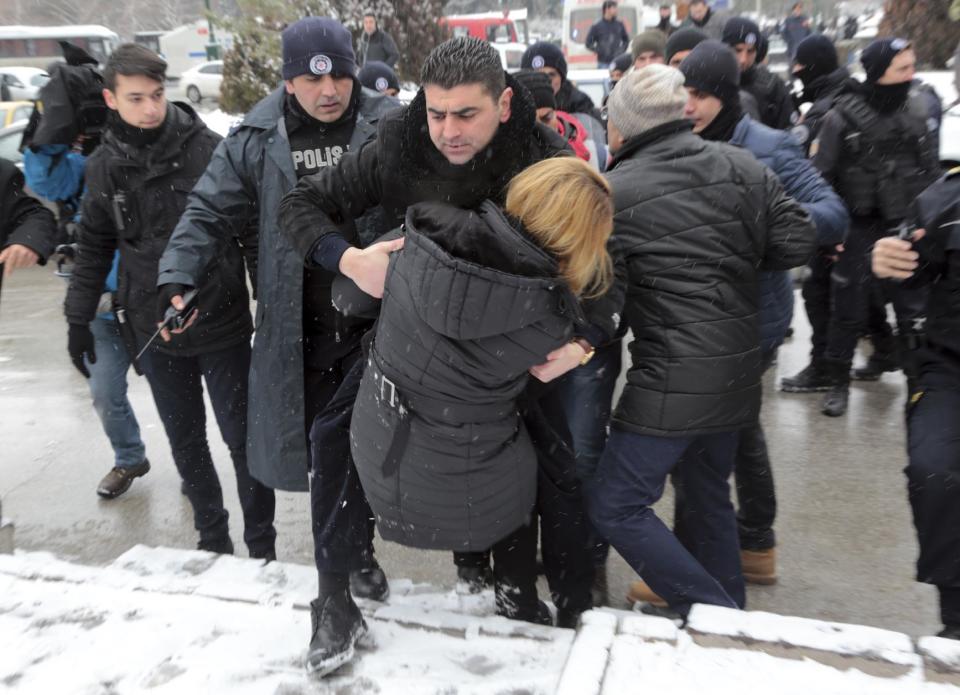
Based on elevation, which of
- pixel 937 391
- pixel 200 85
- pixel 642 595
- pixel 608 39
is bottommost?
pixel 642 595

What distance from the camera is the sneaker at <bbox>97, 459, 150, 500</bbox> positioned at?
4418 millimetres

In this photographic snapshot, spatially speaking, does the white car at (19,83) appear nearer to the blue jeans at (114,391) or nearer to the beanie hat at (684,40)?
the blue jeans at (114,391)

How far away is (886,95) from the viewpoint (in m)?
4.56

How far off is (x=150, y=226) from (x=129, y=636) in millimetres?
1532

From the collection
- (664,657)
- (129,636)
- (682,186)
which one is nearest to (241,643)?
(129,636)

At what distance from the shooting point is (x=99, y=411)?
4402mm

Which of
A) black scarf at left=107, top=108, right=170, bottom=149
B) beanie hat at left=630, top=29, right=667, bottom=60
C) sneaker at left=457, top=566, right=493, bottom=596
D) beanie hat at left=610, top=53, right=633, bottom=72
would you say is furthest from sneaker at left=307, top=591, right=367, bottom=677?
beanie hat at left=610, top=53, right=633, bottom=72

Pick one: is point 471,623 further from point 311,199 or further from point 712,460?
point 311,199

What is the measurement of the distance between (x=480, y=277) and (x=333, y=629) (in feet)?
3.65

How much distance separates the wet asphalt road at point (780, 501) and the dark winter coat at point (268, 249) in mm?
815

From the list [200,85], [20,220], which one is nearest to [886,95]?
[20,220]

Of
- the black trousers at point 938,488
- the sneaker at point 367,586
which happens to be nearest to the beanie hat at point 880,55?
the black trousers at point 938,488

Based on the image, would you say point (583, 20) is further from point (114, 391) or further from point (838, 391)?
point (114, 391)

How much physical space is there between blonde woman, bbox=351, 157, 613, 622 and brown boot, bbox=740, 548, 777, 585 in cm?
134
